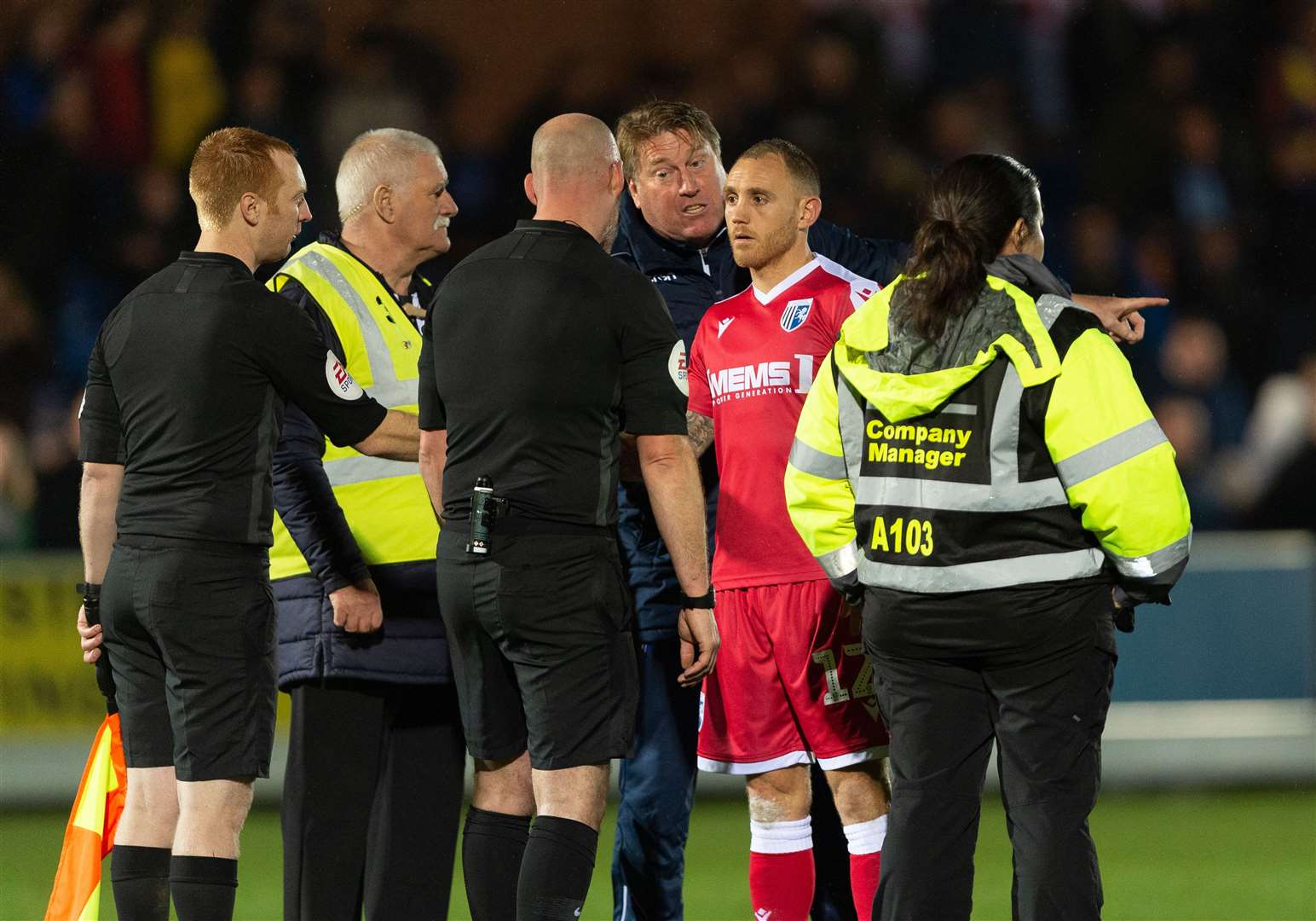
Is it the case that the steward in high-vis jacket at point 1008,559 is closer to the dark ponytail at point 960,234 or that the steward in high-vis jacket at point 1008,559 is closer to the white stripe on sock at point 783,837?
the dark ponytail at point 960,234

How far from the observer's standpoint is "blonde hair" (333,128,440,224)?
15.1 feet

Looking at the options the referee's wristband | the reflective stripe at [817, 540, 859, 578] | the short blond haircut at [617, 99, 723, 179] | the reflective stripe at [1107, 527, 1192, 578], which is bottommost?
the referee's wristband

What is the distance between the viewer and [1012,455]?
12.1ft

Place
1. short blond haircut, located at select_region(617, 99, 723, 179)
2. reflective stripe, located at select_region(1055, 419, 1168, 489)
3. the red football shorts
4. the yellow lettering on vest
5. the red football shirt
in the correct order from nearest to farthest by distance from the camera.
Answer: reflective stripe, located at select_region(1055, 419, 1168, 489) → the yellow lettering on vest → the red football shorts → the red football shirt → short blond haircut, located at select_region(617, 99, 723, 179)

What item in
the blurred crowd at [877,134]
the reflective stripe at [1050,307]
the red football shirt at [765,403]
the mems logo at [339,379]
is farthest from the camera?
the blurred crowd at [877,134]

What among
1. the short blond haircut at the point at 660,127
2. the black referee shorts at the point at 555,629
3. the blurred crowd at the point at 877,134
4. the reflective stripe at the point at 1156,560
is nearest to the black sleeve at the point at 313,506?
the black referee shorts at the point at 555,629

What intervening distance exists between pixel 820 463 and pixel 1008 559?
497 millimetres

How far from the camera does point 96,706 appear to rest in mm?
8164

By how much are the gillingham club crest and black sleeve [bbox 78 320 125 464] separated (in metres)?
1.63

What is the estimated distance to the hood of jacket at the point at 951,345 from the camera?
12.1 feet

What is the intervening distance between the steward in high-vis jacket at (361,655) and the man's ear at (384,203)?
0.43 ft

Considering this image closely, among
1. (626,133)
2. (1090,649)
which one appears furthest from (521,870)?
(626,133)

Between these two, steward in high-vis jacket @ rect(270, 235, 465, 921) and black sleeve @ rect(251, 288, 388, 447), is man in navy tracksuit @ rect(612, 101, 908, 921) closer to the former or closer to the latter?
steward in high-vis jacket @ rect(270, 235, 465, 921)

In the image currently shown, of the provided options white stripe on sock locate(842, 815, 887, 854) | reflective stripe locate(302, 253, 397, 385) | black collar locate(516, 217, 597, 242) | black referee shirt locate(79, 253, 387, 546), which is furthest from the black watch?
white stripe on sock locate(842, 815, 887, 854)
